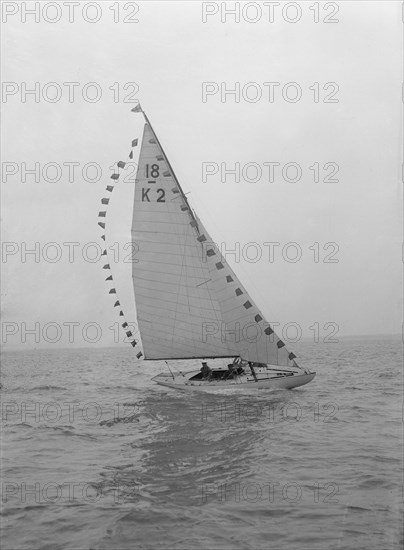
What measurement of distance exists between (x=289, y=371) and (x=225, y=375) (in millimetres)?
3023

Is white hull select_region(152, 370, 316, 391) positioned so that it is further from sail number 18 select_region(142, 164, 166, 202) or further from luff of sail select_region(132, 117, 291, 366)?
sail number 18 select_region(142, 164, 166, 202)

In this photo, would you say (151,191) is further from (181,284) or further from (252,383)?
(252,383)

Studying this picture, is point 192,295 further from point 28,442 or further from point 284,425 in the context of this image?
point 28,442

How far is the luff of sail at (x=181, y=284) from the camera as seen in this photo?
27.4 meters

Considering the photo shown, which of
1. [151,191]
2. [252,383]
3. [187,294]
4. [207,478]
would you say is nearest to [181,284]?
[187,294]

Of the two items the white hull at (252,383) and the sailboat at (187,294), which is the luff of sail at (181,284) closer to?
the sailboat at (187,294)

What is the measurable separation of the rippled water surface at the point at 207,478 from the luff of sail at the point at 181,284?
16.4ft

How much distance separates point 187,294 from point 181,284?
563 mm

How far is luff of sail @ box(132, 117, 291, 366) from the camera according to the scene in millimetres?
27359

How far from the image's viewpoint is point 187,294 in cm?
2820

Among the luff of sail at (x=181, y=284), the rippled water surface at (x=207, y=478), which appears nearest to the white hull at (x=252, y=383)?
the luff of sail at (x=181, y=284)

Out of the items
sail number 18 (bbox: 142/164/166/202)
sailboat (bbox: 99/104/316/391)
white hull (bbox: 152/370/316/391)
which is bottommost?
white hull (bbox: 152/370/316/391)

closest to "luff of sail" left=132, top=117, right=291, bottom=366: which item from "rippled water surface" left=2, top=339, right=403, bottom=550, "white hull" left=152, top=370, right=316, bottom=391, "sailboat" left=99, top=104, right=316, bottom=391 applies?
"sailboat" left=99, top=104, right=316, bottom=391

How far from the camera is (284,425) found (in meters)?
19.0
